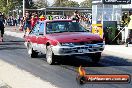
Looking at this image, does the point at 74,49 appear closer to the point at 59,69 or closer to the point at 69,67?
the point at 69,67

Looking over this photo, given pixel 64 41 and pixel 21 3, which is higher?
pixel 21 3

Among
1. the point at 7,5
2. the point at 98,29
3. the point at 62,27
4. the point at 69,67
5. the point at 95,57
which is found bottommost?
the point at 69,67

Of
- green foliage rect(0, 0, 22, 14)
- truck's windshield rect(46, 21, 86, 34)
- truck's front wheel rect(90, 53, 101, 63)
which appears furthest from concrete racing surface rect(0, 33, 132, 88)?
green foliage rect(0, 0, 22, 14)

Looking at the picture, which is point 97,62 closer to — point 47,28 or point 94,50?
point 94,50

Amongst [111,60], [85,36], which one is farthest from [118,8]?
[85,36]

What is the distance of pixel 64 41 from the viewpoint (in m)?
13.1

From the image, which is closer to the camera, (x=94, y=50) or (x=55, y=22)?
(x=94, y=50)

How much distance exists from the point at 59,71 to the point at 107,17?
1230 centimetres

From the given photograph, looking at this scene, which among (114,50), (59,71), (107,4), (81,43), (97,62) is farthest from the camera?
(107,4)

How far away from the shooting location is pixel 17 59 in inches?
613

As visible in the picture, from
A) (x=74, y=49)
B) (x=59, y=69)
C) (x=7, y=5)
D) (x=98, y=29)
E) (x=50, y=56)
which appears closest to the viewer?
(x=59, y=69)

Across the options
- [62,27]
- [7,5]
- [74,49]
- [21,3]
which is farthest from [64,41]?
[21,3]

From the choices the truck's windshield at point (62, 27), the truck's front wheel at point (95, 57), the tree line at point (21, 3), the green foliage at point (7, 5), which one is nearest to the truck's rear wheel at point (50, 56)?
the truck's windshield at point (62, 27)

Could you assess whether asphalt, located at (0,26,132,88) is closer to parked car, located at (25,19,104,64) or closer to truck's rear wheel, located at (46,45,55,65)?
truck's rear wheel, located at (46,45,55,65)
